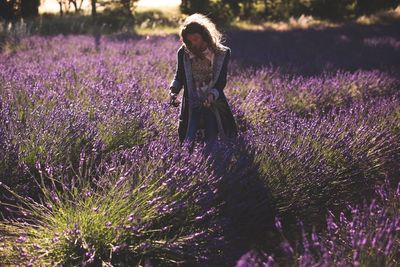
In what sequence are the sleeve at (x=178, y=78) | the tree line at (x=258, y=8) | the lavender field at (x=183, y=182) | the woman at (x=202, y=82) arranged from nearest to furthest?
the lavender field at (x=183, y=182)
the woman at (x=202, y=82)
the sleeve at (x=178, y=78)
the tree line at (x=258, y=8)

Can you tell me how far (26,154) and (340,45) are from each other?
8.61 m

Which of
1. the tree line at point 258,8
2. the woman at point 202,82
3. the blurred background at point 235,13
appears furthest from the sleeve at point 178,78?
the tree line at point 258,8

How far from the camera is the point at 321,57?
821 cm

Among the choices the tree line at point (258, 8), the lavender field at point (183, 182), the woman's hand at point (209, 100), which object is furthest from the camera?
the tree line at point (258, 8)

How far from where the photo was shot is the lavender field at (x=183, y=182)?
6.81ft

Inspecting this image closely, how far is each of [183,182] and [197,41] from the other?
4.15 feet

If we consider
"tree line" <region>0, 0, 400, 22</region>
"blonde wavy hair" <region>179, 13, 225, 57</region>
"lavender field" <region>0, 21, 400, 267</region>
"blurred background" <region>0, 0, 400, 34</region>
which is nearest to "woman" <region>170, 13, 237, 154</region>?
Answer: "blonde wavy hair" <region>179, 13, 225, 57</region>

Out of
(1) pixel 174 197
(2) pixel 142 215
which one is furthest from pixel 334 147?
(2) pixel 142 215

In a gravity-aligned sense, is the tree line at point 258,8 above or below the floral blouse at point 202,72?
above

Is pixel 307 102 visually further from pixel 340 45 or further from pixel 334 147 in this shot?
pixel 340 45

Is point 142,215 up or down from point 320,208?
up

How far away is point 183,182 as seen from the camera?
2320mm

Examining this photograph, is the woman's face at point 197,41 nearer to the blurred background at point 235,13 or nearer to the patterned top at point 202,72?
the patterned top at point 202,72

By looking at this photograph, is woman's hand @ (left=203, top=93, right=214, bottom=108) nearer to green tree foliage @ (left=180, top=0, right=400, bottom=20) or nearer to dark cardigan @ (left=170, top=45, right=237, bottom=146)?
dark cardigan @ (left=170, top=45, right=237, bottom=146)
